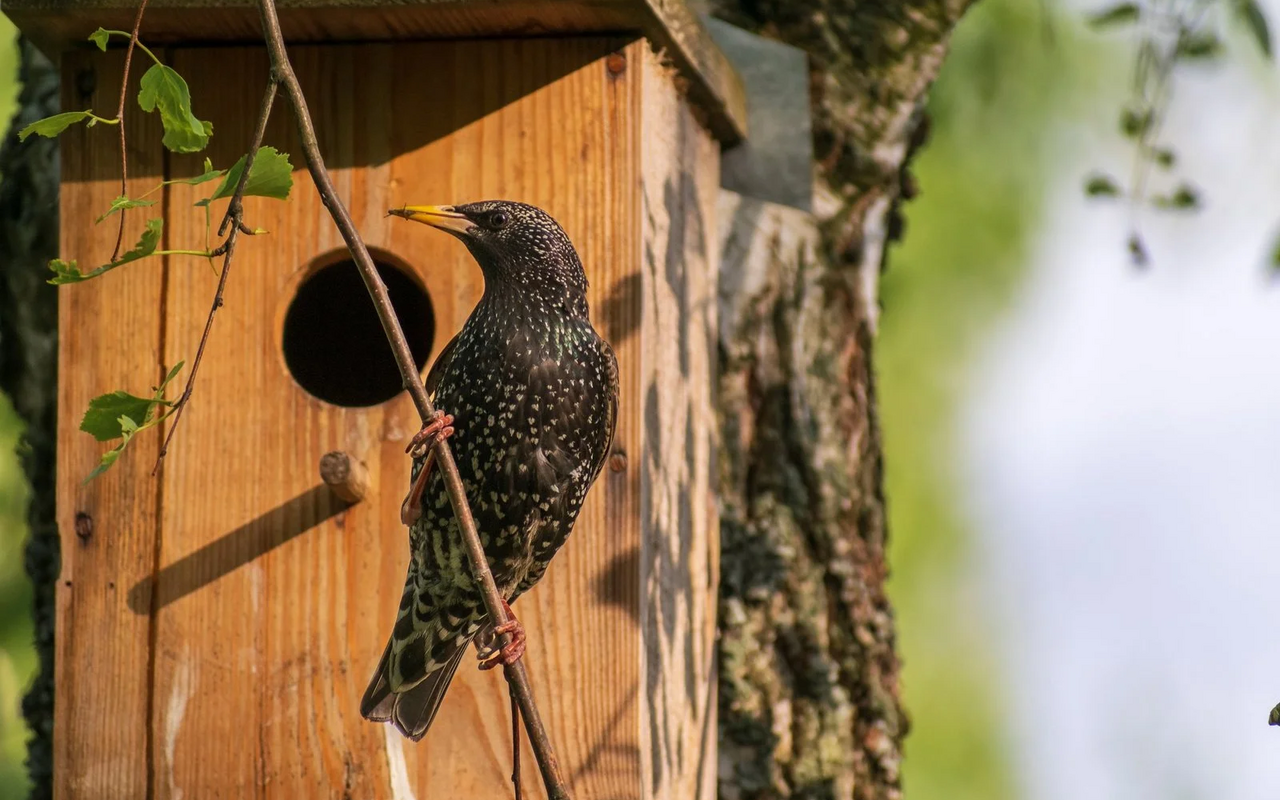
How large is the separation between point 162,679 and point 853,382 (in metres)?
1.87

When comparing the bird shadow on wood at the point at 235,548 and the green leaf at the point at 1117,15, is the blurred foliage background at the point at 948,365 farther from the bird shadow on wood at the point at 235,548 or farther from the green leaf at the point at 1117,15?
the bird shadow on wood at the point at 235,548

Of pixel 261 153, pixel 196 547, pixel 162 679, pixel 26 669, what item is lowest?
pixel 26 669

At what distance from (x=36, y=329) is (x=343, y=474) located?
1655 mm

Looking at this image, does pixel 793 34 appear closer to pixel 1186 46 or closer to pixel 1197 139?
pixel 1186 46

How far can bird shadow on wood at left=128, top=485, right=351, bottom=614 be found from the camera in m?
2.97

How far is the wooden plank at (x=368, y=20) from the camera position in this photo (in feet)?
9.36

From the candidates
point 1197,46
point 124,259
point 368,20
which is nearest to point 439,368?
point 368,20

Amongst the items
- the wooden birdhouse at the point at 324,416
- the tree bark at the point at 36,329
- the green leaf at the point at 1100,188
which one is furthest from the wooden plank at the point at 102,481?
the green leaf at the point at 1100,188

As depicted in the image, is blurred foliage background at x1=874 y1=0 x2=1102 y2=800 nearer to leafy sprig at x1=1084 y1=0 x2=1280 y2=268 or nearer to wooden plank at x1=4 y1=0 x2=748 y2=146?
leafy sprig at x1=1084 y1=0 x2=1280 y2=268

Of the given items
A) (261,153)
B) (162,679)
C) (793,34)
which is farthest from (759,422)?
(261,153)

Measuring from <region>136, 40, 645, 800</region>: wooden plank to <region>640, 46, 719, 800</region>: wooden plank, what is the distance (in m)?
0.07

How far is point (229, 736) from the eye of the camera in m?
2.94

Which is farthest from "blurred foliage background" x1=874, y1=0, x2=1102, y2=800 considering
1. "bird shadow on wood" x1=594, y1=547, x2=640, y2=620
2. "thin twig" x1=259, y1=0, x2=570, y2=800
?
"thin twig" x1=259, y1=0, x2=570, y2=800

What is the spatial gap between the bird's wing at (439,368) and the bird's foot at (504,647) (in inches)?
16.7
